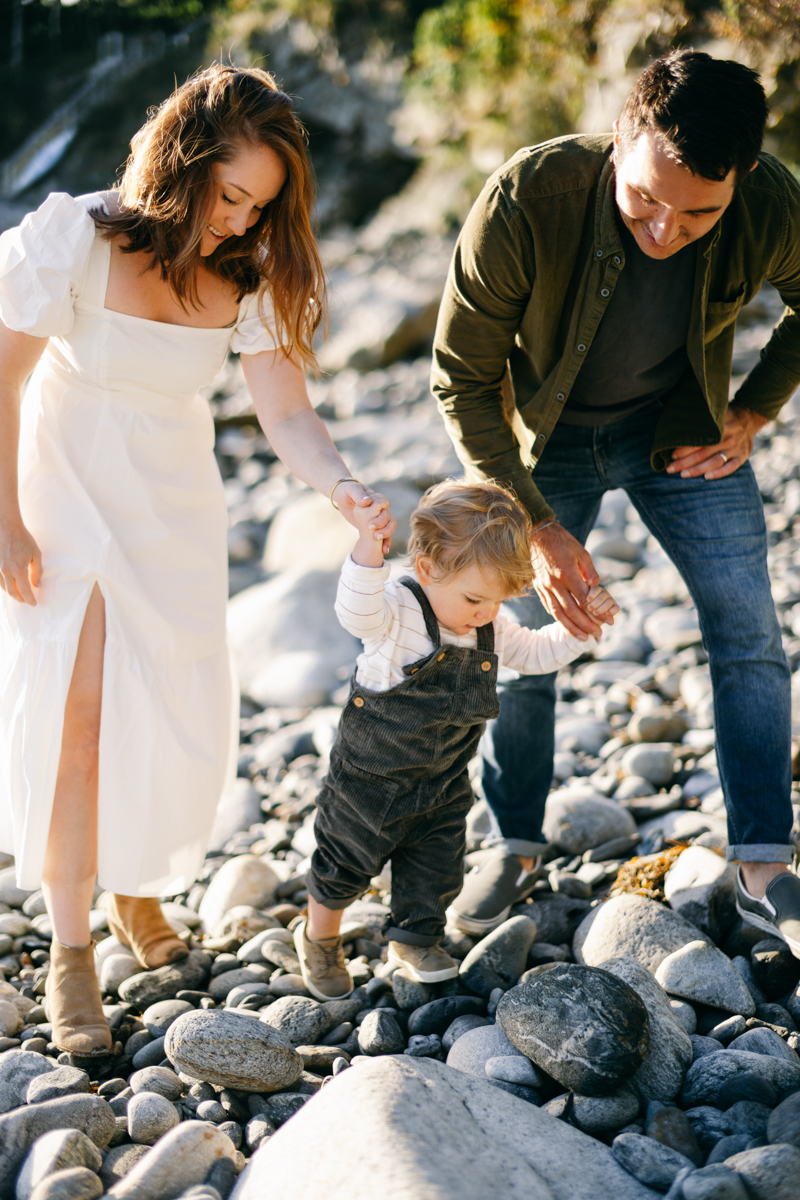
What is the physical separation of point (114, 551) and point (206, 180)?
92 centimetres

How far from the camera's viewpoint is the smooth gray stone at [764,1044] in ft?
6.97

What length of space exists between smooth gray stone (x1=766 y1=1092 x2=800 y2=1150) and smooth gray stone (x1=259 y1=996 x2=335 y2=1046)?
3.57 feet

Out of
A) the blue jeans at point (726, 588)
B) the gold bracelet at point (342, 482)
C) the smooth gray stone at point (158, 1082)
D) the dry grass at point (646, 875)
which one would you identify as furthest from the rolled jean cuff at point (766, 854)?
the smooth gray stone at point (158, 1082)

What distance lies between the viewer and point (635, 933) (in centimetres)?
253

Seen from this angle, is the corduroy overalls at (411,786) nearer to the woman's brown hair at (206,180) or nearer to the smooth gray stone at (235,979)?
the smooth gray stone at (235,979)

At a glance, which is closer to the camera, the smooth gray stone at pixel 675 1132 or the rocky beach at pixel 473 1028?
the rocky beach at pixel 473 1028

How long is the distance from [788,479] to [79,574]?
5.18m

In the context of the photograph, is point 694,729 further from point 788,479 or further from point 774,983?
point 788,479

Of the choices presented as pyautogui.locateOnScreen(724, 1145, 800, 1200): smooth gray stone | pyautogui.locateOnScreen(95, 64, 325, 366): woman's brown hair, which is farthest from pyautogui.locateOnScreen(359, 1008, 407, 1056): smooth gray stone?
pyautogui.locateOnScreen(95, 64, 325, 366): woman's brown hair

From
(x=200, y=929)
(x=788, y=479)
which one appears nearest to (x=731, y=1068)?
(x=200, y=929)

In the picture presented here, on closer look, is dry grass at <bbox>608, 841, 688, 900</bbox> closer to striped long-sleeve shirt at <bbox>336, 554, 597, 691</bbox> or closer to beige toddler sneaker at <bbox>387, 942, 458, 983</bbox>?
beige toddler sneaker at <bbox>387, 942, 458, 983</bbox>

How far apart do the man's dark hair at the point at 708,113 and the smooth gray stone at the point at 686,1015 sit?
77.6 inches

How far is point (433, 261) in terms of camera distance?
45.9 feet

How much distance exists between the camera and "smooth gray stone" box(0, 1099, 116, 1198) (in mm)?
1852
